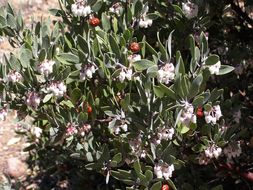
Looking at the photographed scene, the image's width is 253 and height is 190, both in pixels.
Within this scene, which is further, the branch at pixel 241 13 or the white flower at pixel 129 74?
the branch at pixel 241 13

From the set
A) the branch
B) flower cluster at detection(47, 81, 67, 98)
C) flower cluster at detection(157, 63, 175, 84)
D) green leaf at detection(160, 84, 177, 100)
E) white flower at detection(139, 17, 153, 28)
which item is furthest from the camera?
the branch

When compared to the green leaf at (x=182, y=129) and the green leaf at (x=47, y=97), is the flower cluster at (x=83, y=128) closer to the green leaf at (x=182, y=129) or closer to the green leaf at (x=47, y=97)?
the green leaf at (x=47, y=97)

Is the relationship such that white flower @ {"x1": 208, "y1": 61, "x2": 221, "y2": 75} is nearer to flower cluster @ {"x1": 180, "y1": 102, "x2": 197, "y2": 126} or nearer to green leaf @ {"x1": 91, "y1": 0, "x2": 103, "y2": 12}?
flower cluster @ {"x1": 180, "y1": 102, "x2": 197, "y2": 126}

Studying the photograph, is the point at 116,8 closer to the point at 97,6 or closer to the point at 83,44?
the point at 97,6

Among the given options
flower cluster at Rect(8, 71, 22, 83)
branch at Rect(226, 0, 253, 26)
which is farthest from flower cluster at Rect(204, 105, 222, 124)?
branch at Rect(226, 0, 253, 26)

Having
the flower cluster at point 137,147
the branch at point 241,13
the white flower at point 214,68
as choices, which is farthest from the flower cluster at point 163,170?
the branch at point 241,13

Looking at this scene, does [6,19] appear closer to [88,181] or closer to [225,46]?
[225,46]

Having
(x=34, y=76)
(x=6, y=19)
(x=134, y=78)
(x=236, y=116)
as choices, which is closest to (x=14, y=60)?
(x=34, y=76)

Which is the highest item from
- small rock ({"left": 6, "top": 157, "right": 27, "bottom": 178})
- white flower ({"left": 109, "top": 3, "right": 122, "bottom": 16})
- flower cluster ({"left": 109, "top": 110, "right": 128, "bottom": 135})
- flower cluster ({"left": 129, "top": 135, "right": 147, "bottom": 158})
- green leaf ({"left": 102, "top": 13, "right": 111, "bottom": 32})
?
white flower ({"left": 109, "top": 3, "right": 122, "bottom": 16})
